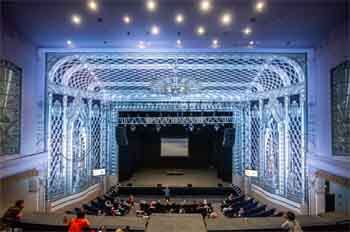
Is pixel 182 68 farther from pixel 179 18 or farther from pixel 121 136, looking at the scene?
pixel 121 136

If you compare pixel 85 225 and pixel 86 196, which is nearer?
pixel 85 225

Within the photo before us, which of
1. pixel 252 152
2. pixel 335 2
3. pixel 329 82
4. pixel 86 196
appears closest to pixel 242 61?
pixel 329 82

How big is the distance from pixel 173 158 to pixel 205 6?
16.9m

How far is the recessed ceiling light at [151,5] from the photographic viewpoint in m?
7.48

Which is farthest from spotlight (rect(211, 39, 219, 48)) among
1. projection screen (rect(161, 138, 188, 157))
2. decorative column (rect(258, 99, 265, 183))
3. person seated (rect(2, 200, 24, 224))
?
projection screen (rect(161, 138, 188, 157))

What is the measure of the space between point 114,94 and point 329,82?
11.3 m

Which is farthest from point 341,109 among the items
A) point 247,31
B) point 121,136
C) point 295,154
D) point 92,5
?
point 121,136

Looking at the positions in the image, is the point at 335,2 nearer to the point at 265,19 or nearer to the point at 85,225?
the point at 265,19

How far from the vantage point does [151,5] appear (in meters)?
7.60

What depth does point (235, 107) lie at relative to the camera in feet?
60.2

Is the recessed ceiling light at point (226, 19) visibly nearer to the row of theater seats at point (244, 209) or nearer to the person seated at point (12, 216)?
the person seated at point (12, 216)

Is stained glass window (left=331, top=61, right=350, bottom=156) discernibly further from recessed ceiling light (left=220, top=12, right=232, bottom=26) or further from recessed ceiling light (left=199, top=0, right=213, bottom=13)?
recessed ceiling light (left=199, top=0, right=213, bottom=13)

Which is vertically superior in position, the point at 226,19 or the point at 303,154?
the point at 226,19

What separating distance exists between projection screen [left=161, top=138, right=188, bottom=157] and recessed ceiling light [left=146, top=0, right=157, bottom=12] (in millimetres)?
15168
